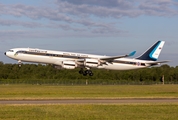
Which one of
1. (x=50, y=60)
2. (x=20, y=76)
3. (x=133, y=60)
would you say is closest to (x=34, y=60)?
(x=50, y=60)

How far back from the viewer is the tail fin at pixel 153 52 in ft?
215

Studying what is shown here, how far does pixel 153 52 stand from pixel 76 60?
1865 cm

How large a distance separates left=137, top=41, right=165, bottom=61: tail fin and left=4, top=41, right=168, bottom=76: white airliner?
69.8 inches

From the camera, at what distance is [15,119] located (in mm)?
18578

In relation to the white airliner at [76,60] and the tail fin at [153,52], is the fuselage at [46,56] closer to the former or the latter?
the white airliner at [76,60]

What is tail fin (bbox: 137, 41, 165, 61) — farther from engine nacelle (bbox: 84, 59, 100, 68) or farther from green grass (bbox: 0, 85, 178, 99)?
engine nacelle (bbox: 84, 59, 100, 68)

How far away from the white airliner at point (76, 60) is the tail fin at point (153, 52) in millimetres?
1774

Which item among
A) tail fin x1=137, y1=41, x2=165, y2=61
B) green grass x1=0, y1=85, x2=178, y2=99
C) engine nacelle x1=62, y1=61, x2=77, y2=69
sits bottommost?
green grass x1=0, y1=85, x2=178, y2=99

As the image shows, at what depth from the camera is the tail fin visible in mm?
65625

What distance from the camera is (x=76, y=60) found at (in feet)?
183

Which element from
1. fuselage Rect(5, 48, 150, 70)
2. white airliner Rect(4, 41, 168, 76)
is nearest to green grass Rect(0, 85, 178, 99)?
white airliner Rect(4, 41, 168, 76)

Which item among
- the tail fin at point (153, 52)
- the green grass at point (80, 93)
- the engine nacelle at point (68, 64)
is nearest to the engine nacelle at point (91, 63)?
the engine nacelle at point (68, 64)

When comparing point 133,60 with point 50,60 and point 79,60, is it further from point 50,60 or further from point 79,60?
point 50,60

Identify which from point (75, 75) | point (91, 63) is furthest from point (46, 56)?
point (75, 75)
